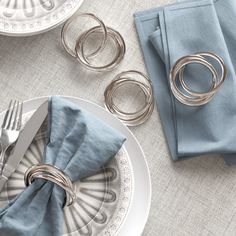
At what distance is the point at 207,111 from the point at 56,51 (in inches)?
10.7

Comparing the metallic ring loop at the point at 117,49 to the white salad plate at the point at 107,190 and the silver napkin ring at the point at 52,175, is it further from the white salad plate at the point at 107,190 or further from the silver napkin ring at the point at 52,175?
the silver napkin ring at the point at 52,175

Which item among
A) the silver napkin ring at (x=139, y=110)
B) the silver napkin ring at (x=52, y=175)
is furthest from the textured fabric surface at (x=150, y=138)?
the silver napkin ring at (x=52, y=175)

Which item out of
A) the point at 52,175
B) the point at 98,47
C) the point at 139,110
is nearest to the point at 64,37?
the point at 98,47

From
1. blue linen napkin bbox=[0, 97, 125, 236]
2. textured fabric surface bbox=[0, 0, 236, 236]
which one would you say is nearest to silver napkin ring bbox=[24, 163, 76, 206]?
blue linen napkin bbox=[0, 97, 125, 236]

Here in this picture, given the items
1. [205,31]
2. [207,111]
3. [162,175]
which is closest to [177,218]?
[162,175]

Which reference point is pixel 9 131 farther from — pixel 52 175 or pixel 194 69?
pixel 194 69

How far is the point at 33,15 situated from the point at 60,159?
0.26 m

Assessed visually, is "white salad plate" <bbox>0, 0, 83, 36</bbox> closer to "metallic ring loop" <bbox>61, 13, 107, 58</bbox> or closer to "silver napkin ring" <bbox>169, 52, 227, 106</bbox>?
"metallic ring loop" <bbox>61, 13, 107, 58</bbox>

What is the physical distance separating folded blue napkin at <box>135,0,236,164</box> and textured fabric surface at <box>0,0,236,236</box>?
2cm

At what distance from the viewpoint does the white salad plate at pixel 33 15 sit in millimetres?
961

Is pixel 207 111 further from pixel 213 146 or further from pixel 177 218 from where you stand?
pixel 177 218

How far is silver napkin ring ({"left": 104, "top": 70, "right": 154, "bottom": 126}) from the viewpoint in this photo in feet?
3.24

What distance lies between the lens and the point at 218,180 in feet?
3.26

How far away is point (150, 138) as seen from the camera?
3.26 ft
